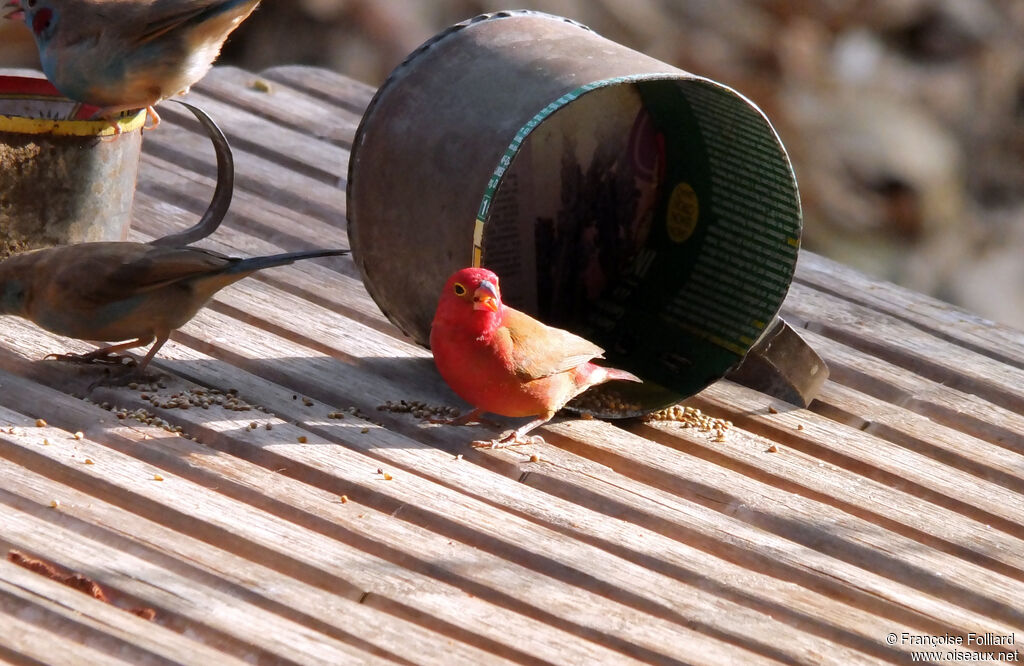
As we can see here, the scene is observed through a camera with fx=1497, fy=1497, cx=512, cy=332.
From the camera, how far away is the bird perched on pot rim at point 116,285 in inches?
142

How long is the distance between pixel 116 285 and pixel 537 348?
1.02 metres

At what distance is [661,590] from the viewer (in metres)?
3.05

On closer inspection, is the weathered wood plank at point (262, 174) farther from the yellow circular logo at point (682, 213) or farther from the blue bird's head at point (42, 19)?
the yellow circular logo at point (682, 213)

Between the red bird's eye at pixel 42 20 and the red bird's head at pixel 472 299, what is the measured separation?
1.49 meters

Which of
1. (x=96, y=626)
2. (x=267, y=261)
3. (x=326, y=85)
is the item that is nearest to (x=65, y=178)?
(x=267, y=261)

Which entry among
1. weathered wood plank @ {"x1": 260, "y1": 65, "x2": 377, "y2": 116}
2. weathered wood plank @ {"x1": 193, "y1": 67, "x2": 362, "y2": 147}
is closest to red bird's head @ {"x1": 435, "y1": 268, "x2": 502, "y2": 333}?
weathered wood plank @ {"x1": 193, "y1": 67, "x2": 362, "y2": 147}

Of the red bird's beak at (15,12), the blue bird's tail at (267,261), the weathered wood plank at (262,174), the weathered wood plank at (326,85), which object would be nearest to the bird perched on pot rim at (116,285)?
the blue bird's tail at (267,261)

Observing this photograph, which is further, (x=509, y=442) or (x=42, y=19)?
(x=42, y=19)

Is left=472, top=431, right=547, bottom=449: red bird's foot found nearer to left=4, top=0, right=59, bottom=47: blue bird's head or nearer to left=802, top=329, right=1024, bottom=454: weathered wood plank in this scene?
left=802, top=329, right=1024, bottom=454: weathered wood plank

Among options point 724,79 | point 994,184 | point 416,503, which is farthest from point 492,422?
point 994,184

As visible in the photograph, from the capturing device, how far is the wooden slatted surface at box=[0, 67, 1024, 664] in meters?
2.74

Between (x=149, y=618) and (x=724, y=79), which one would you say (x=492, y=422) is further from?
(x=724, y=79)

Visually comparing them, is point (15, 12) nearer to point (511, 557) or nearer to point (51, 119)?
point (51, 119)

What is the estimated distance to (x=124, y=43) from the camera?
4.07 m
